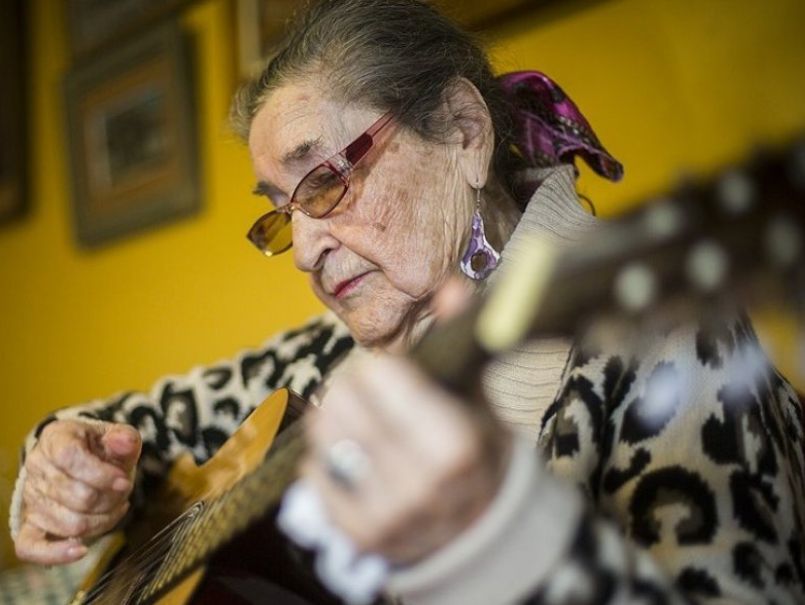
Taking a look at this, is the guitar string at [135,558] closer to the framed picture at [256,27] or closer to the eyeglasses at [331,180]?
the eyeglasses at [331,180]

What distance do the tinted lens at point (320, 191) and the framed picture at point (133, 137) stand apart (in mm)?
666

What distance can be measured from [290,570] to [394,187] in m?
0.38

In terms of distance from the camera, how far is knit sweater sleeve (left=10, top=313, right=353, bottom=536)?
1103 millimetres

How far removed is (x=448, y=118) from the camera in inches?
34.8

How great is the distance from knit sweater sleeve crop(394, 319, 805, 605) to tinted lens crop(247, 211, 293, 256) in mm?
355

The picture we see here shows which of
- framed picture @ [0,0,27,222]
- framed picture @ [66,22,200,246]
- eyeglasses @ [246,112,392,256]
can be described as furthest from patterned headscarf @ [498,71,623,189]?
framed picture @ [0,0,27,222]

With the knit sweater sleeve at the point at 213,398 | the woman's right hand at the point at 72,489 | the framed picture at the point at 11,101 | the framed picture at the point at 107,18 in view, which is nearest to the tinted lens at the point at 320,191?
the knit sweater sleeve at the point at 213,398

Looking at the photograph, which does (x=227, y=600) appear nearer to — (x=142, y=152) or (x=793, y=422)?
(x=793, y=422)

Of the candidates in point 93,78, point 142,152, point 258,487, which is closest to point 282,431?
point 258,487

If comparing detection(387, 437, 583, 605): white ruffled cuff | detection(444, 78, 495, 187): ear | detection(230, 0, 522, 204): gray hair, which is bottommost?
detection(387, 437, 583, 605): white ruffled cuff

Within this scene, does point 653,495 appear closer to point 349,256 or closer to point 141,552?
point 349,256

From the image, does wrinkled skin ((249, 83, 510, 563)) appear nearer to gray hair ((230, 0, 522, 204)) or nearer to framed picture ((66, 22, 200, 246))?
gray hair ((230, 0, 522, 204))

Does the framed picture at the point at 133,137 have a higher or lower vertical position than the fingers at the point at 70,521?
higher

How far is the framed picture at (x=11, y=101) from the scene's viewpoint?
200 cm
